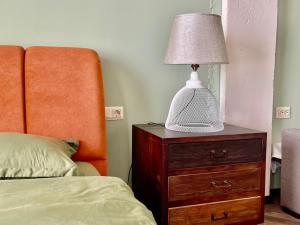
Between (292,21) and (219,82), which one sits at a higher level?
(292,21)

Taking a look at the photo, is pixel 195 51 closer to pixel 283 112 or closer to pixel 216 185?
pixel 216 185

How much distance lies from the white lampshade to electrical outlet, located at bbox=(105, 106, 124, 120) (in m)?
0.53

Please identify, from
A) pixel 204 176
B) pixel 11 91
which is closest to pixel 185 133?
pixel 204 176

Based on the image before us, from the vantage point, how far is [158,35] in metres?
2.23

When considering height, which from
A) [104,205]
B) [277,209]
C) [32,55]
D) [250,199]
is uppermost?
[32,55]

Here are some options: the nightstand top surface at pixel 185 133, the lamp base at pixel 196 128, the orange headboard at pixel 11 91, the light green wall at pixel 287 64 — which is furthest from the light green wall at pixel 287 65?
the orange headboard at pixel 11 91

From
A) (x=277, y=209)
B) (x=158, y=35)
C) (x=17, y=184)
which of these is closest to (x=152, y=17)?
(x=158, y=35)

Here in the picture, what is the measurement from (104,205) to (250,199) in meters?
1.10

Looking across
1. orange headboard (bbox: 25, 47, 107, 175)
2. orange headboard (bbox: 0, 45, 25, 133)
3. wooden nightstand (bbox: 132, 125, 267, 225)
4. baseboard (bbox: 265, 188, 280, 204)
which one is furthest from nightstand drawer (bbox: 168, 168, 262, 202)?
orange headboard (bbox: 0, 45, 25, 133)

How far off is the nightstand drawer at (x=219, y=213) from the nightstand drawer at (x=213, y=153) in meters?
0.23

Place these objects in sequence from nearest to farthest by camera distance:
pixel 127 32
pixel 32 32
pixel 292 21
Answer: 1. pixel 32 32
2. pixel 127 32
3. pixel 292 21

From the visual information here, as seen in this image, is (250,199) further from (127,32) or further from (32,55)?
(32,55)

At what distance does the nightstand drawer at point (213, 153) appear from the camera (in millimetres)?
1735

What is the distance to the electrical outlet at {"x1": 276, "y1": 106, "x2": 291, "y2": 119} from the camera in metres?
2.60
